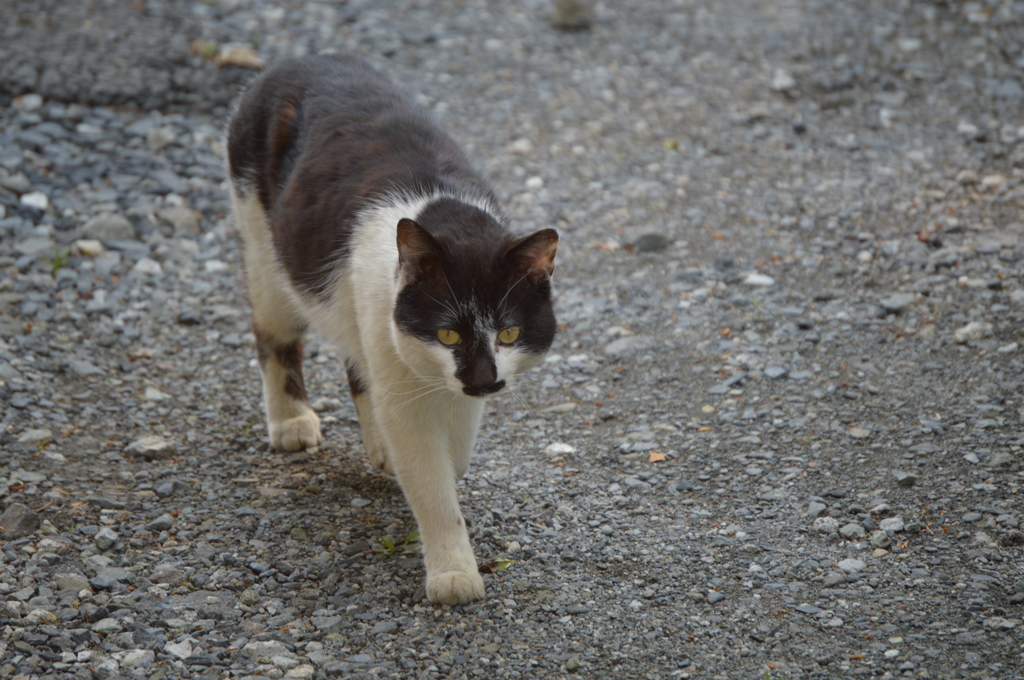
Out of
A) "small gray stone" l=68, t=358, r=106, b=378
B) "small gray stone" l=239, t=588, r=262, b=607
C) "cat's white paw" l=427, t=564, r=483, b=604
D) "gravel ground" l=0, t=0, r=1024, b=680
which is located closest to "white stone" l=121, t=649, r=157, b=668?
"gravel ground" l=0, t=0, r=1024, b=680

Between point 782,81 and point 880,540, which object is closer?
point 880,540

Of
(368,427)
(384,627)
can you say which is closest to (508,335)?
(384,627)

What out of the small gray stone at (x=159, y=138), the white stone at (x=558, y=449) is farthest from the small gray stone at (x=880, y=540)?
the small gray stone at (x=159, y=138)

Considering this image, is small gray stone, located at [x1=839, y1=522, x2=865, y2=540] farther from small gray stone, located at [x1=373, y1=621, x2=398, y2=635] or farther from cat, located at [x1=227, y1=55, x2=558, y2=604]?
small gray stone, located at [x1=373, y1=621, x2=398, y2=635]

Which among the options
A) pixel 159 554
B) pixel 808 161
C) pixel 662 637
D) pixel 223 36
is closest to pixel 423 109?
pixel 159 554

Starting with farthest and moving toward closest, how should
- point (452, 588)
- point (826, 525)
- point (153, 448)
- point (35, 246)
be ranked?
point (35, 246) → point (153, 448) → point (826, 525) → point (452, 588)

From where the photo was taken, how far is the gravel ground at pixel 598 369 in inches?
125

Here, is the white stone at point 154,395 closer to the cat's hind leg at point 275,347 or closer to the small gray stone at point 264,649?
the cat's hind leg at point 275,347

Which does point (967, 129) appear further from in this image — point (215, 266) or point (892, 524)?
point (215, 266)

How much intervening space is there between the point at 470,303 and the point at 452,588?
1.00 metres

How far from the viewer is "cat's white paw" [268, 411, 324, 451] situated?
4328 millimetres

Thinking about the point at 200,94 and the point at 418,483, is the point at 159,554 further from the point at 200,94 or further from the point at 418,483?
the point at 200,94

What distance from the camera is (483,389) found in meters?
3.07

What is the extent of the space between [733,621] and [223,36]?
21.0ft
